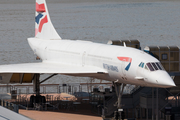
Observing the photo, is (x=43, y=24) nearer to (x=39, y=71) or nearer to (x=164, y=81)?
(x=39, y=71)

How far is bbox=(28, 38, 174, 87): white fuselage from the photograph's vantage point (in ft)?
99.1

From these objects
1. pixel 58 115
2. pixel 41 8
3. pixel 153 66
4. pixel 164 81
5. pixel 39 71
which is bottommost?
pixel 58 115

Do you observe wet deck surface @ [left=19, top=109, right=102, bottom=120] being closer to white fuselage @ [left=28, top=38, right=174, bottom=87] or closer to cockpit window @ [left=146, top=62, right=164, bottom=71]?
white fuselage @ [left=28, top=38, right=174, bottom=87]

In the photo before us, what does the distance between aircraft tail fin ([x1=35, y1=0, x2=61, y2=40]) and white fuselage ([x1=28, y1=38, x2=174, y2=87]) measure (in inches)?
197

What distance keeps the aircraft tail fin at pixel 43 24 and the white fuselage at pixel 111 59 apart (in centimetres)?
500

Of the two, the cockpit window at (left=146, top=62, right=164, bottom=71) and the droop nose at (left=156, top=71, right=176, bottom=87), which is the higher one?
the cockpit window at (left=146, top=62, right=164, bottom=71)

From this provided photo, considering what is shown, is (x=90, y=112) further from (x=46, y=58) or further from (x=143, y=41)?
(x=143, y=41)

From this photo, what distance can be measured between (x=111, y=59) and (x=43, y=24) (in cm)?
2053

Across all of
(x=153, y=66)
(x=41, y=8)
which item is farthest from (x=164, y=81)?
(x=41, y=8)

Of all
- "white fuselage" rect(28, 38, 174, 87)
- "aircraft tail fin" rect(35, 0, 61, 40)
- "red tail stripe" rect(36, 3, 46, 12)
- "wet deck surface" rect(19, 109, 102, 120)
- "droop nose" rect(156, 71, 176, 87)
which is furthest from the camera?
"red tail stripe" rect(36, 3, 46, 12)

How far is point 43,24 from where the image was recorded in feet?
172

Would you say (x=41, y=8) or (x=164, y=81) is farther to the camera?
(x=41, y=8)

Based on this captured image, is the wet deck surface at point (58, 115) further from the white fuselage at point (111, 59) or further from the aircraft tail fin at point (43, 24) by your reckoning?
the aircraft tail fin at point (43, 24)

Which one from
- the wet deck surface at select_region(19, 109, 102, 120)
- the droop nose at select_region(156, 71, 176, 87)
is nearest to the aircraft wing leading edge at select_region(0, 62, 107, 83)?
the wet deck surface at select_region(19, 109, 102, 120)
